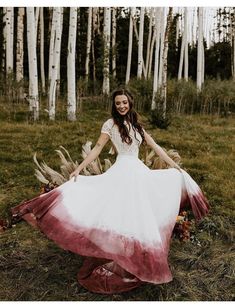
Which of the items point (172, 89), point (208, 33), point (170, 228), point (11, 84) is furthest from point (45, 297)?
point (208, 33)

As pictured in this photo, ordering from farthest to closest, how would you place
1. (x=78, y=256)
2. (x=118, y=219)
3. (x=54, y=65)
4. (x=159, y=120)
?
(x=54, y=65) < (x=159, y=120) < (x=78, y=256) < (x=118, y=219)

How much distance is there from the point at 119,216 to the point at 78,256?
1276 millimetres

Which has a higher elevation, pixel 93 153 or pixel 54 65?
pixel 54 65

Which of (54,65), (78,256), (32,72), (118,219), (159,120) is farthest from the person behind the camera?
(54,65)

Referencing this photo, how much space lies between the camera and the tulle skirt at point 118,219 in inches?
152

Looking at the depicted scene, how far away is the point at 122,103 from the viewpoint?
443 cm

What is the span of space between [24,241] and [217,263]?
7.39ft

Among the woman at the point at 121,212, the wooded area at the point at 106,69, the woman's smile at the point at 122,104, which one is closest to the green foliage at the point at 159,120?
the wooded area at the point at 106,69

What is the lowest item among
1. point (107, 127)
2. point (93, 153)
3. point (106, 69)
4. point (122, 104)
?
point (93, 153)

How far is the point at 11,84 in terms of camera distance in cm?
1241

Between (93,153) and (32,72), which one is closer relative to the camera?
(93,153)

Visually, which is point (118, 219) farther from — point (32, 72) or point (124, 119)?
point (32, 72)

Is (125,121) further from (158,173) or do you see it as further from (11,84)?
(11,84)

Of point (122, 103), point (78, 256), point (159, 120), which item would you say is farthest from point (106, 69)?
point (122, 103)
